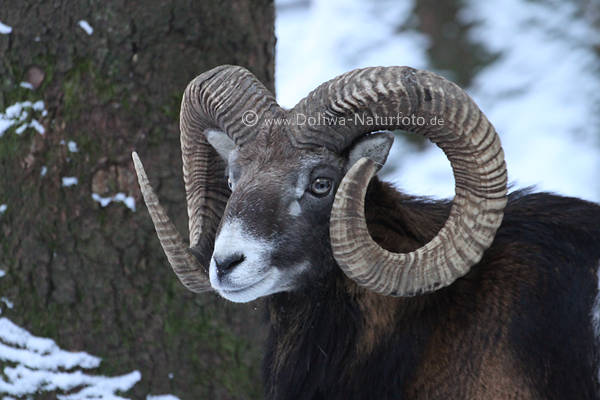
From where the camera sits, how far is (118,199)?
17.2 feet

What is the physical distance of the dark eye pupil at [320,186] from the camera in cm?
410

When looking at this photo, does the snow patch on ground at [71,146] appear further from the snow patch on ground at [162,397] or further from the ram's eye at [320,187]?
the ram's eye at [320,187]

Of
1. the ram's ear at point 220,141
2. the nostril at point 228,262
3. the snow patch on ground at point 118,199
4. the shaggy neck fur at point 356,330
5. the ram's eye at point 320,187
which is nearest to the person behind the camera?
the nostril at point 228,262

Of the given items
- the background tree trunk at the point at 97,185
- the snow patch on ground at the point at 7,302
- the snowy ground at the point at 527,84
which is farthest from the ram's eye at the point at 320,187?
the snowy ground at the point at 527,84

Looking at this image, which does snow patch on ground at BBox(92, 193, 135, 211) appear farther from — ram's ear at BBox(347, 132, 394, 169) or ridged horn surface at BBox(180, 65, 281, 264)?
ram's ear at BBox(347, 132, 394, 169)

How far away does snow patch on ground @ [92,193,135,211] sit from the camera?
521 centimetres

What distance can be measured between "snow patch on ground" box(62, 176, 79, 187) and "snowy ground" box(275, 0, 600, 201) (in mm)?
5771

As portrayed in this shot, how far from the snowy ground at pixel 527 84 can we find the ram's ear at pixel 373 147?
5926 mm

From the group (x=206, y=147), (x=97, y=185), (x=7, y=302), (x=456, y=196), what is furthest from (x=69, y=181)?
(x=456, y=196)

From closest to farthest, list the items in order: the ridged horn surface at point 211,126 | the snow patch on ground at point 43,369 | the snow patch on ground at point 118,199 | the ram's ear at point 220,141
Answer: the ridged horn surface at point 211,126 → the ram's ear at point 220,141 → the snow patch on ground at point 43,369 → the snow patch on ground at point 118,199

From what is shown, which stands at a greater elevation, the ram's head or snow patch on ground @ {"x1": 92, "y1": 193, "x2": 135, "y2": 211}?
snow patch on ground @ {"x1": 92, "y1": 193, "x2": 135, "y2": 211}

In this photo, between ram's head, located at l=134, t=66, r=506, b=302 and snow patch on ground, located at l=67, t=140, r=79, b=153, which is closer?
ram's head, located at l=134, t=66, r=506, b=302

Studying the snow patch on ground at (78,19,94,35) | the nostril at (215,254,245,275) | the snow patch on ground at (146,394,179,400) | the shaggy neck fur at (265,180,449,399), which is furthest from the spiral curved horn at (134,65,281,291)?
the snow patch on ground at (146,394,179,400)

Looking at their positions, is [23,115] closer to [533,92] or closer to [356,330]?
[356,330]
